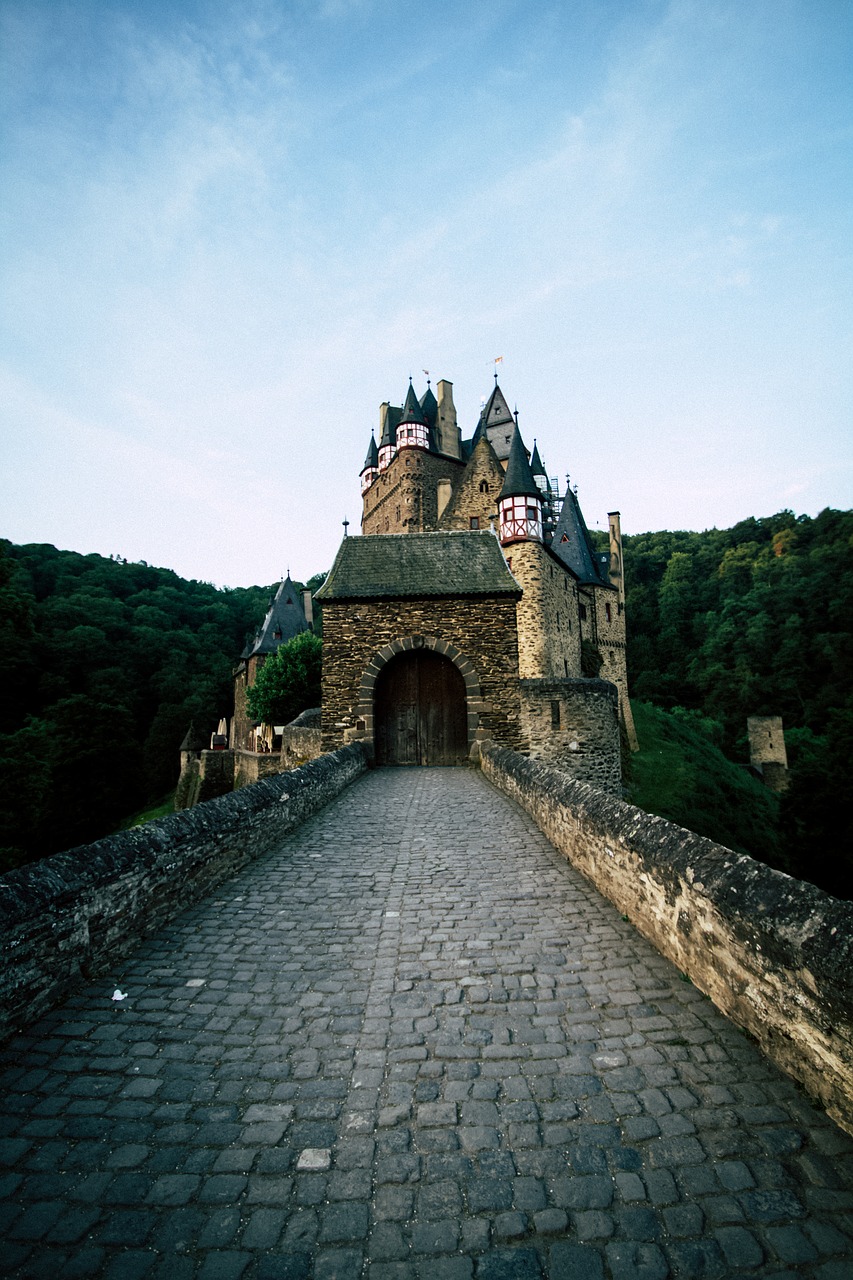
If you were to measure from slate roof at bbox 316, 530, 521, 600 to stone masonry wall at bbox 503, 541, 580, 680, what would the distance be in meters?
9.54

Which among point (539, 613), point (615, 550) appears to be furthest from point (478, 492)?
point (615, 550)

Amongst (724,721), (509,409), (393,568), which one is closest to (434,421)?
(509,409)

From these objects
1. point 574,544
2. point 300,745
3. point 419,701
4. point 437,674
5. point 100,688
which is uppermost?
point 574,544

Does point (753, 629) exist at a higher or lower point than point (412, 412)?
lower

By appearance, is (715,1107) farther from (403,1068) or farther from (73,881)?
(73,881)

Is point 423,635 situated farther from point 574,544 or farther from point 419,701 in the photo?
point 574,544

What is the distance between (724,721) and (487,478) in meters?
31.4

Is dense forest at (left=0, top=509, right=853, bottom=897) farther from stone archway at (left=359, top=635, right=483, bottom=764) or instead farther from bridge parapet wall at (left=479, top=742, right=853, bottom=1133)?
bridge parapet wall at (left=479, top=742, right=853, bottom=1133)

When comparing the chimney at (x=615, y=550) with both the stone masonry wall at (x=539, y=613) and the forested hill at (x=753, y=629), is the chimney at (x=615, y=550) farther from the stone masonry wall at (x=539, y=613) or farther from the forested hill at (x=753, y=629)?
the forested hill at (x=753, y=629)

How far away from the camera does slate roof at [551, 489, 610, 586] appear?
34.3 meters

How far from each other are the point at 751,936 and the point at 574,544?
3341cm

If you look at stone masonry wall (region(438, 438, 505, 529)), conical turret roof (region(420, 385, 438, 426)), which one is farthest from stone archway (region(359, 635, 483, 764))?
conical turret roof (region(420, 385, 438, 426))

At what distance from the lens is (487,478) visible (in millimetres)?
33656

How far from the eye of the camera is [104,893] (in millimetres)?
3729
